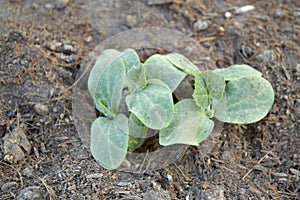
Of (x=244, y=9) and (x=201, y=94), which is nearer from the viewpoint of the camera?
(x=201, y=94)

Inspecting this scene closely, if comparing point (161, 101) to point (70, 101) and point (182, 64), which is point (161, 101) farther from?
point (70, 101)

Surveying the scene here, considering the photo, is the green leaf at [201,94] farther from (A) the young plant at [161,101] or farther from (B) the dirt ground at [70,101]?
(B) the dirt ground at [70,101]

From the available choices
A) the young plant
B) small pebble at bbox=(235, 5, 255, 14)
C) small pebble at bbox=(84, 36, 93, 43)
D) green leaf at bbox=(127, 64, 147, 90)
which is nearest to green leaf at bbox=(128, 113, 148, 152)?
the young plant

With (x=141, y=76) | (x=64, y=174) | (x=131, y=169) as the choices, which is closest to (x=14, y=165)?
(x=64, y=174)

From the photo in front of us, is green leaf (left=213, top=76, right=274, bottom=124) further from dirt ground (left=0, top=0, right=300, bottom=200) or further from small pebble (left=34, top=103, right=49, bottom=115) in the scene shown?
small pebble (left=34, top=103, right=49, bottom=115)

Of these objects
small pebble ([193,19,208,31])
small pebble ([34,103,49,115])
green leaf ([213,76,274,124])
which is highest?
small pebble ([34,103,49,115])

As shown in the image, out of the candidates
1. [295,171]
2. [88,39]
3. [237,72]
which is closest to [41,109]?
[88,39]

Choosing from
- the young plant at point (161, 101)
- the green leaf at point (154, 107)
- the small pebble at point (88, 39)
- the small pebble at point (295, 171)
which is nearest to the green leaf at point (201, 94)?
the young plant at point (161, 101)

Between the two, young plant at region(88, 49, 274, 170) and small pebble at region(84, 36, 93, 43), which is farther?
small pebble at region(84, 36, 93, 43)
